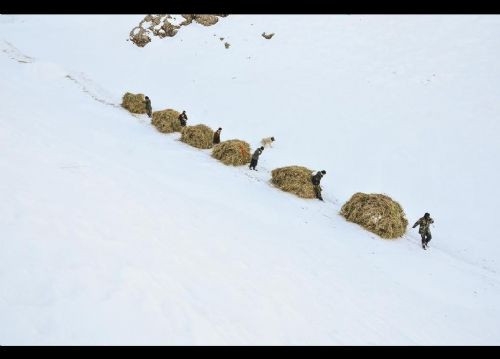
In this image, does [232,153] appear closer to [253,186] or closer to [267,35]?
[253,186]

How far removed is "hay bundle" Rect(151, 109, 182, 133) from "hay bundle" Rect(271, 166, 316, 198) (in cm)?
698

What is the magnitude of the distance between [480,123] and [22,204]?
66.2ft

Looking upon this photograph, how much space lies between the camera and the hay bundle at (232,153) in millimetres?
16969

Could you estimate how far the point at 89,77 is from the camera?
27.6 meters

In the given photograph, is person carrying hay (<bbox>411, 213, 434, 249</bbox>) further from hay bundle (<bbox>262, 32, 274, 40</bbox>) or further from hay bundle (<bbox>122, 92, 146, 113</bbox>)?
hay bundle (<bbox>262, 32, 274, 40</bbox>)

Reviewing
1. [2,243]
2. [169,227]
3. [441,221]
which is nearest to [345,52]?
[441,221]

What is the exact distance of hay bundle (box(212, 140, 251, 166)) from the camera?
17.0 metres

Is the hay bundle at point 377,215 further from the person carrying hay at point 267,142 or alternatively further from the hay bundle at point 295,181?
the person carrying hay at point 267,142

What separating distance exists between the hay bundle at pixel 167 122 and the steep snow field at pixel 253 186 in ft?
1.62

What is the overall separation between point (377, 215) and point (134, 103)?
15.2 meters

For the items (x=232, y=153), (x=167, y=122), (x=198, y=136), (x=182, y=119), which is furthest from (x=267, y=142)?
(x=167, y=122)

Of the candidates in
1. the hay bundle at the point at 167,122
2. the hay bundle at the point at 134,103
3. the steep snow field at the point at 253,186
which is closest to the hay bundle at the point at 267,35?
the steep snow field at the point at 253,186

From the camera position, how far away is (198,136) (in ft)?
61.1

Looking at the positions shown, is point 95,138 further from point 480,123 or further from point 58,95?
point 480,123
